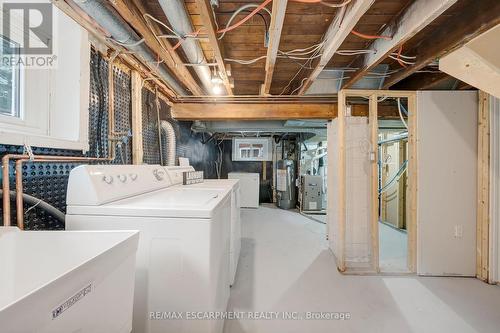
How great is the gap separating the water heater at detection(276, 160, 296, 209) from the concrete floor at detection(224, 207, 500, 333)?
2837mm

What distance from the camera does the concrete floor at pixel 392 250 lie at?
236 centimetres

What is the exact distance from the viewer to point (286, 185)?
550cm

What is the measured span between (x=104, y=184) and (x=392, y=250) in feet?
10.9

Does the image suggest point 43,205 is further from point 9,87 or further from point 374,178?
point 374,178

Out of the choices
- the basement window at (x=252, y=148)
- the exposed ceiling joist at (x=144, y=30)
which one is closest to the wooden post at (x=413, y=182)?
the exposed ceiling joist at (x=144, y=30)

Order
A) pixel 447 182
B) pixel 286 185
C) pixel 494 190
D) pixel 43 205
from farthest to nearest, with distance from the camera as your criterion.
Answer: pixel 286 185 → pixel 447 182 → pixel 494 190 → pixel 43 205

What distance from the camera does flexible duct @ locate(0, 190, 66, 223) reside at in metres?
0.95

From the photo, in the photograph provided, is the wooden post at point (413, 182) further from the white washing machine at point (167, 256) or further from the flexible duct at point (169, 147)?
the flexible duct at point (169, 147)

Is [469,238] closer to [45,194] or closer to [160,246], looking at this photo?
[160,246]

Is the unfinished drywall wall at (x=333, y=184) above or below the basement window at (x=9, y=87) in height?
below

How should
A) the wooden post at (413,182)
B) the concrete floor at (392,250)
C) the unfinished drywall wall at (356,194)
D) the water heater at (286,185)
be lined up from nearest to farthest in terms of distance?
the wooden post at (413,182)
the concrete floor at (392,250)
the unfinished drywall wall at (356,194)
the water heater at (286,185)

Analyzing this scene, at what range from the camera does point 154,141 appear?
7.33ft

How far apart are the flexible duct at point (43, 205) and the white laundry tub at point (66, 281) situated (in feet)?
0.69

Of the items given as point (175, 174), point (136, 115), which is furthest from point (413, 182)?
point (136, 115)
